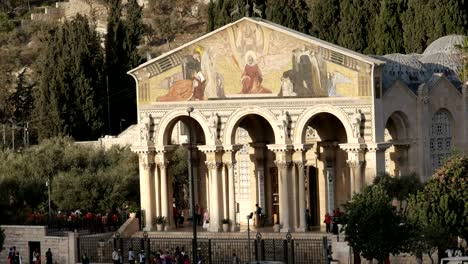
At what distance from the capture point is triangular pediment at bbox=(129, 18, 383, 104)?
59.8 metres

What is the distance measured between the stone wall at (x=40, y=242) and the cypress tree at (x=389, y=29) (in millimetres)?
26345

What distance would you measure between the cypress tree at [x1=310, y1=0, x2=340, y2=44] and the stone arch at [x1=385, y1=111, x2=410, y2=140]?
24.5m

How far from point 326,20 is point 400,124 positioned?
2579 cm

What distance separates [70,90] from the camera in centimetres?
8262

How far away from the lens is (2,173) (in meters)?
70.9

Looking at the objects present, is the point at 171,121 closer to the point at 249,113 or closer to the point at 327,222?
the point at 249,113

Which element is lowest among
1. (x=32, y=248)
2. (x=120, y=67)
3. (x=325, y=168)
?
(x=32, y=248)

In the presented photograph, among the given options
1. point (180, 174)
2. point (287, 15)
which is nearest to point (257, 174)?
point (180, 174)

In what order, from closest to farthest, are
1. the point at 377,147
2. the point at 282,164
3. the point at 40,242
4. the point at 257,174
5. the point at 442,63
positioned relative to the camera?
the point at 377,147
the point at 282,164
the point at 40,242
the point at 442,63
the point at 257,174

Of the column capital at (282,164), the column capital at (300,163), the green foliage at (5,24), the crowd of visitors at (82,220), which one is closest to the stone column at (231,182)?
the column capital at (282,164)

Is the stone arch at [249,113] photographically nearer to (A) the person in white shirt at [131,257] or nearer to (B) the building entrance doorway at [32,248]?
(A) the person in white shirt at [131,257]

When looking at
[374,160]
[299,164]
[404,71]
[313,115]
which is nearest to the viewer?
[374,160]

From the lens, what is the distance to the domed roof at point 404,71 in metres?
61.2

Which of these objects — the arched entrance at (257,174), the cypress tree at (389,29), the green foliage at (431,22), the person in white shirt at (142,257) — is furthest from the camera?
the cypress tree at (389,29)
